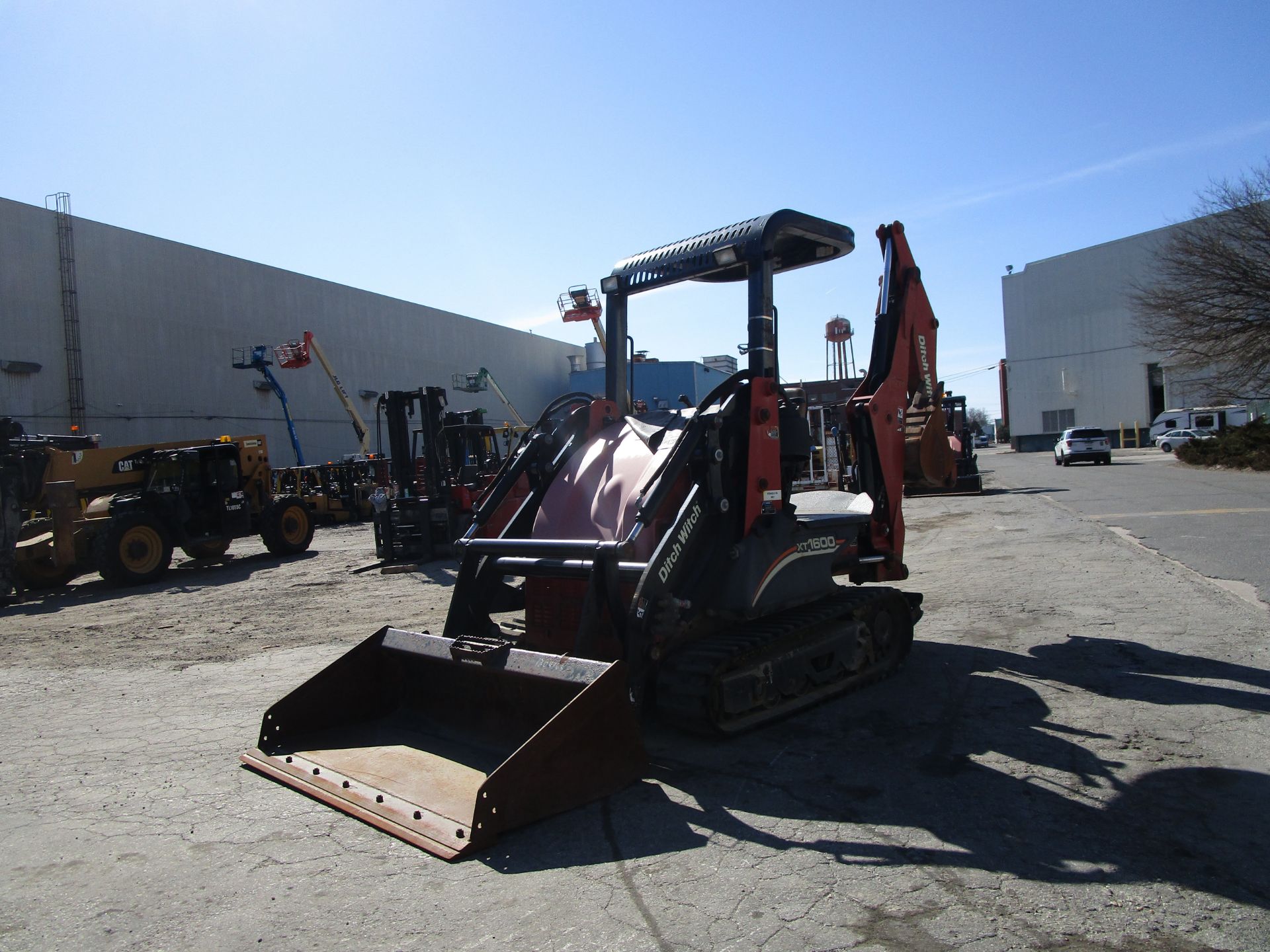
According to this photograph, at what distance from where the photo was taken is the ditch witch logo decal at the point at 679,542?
498 cm

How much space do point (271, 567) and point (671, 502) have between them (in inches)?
531

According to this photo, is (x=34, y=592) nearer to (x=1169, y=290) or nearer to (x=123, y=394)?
(x=123, y=394)

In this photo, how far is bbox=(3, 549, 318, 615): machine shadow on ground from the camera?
1379cm

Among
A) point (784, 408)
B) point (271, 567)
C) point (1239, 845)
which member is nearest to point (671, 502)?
point (784, 408)

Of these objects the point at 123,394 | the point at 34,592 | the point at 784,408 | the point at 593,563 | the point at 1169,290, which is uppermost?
the point at 1169,290

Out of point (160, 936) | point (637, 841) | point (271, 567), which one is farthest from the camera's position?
point (271, 567)

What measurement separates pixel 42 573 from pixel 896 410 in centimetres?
1492

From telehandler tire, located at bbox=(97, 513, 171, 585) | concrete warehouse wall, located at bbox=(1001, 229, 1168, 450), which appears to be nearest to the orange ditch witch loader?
telehandler tire, located at bbox=(97, 513, 171, 585)

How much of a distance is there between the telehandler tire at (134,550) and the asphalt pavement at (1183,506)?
15.4 meters

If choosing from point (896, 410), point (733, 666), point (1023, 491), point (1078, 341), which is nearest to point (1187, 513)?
point (1023, 491)

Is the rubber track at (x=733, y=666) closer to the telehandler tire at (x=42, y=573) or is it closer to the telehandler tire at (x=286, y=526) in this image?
the telehandler tire at (x=42, y=573)

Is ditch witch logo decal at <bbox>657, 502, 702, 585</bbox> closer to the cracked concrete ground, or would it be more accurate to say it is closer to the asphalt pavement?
the cracked concrete ground

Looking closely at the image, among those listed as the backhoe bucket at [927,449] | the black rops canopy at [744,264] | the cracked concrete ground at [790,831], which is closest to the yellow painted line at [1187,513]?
the cracked concrete ground at [790,831]

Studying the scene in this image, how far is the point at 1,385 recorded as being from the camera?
27.0 meters
